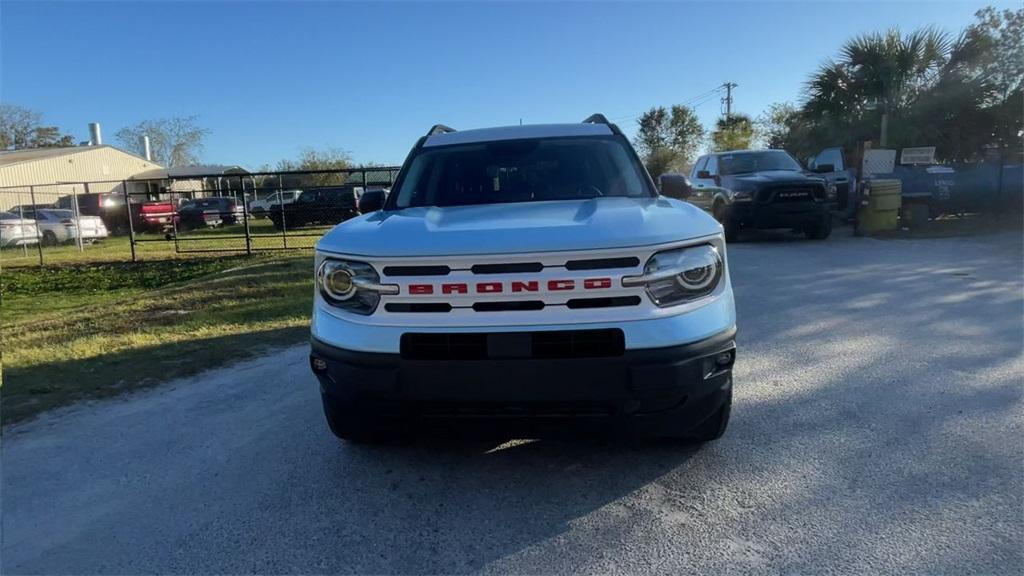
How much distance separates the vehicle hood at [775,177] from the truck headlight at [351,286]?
10.9 metres

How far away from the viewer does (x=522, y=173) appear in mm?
4219

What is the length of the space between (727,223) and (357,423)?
36.2ft

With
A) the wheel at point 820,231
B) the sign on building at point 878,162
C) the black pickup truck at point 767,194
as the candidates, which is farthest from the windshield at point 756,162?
the sign on building at point 878,162

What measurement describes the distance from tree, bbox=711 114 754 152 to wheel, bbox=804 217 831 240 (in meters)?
19.9

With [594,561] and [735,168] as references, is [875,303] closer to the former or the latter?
[594,561]

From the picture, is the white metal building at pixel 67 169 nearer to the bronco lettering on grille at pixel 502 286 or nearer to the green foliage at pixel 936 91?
the green foliage at pixel 936 91

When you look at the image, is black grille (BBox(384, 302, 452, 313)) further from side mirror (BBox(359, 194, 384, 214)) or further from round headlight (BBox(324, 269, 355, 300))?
side mirror (BBox(359, 194, 384, 214))

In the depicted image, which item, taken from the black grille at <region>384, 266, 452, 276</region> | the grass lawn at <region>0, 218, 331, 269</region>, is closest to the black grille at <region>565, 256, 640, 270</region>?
the black grille at <region>384, 266, 452, 276</region>

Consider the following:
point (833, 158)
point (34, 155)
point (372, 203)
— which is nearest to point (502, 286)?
point (372, 203)

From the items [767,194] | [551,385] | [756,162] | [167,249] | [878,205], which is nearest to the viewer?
[551,385]

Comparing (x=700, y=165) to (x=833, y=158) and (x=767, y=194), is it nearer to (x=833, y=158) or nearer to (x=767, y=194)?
(x=767, y=194)

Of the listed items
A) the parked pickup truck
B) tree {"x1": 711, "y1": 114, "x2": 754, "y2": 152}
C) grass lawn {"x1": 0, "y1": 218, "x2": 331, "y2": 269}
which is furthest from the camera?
tree {"x1": 711, "y1": 114, "x2": 754, "y2": 152}

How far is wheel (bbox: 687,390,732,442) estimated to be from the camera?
10.5ft

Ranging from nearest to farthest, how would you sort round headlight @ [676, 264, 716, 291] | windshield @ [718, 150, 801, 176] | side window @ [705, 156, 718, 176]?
round headlight @ [676, 264, 716, 291], windshield @ [718, 150, 801, 176], side window @ [705, 156, 718, 176]
